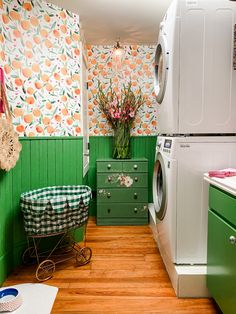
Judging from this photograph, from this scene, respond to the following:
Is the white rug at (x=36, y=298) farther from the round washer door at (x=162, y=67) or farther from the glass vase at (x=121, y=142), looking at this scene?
the glass vase at (x=121, y=142)

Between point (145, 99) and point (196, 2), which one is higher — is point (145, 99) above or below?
below

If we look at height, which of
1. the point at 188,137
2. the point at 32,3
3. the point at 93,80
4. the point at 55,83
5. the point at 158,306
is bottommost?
the point at 158,306

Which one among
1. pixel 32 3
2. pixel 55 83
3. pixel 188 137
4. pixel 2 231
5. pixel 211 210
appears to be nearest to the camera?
pixel 211 210

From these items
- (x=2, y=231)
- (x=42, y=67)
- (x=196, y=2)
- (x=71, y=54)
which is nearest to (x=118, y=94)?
(x=71, y=54)

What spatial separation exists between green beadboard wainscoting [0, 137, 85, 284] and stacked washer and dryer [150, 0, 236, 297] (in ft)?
3.71

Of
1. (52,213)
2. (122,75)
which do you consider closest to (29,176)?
(52,213)

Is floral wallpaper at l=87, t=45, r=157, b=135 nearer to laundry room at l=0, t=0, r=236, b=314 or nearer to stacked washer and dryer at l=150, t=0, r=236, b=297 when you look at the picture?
laundry room at l=0, t=0, r=236, b=314

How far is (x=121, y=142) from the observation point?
344cm

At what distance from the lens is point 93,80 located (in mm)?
3611

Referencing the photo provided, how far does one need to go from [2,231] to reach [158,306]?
126 centimetres

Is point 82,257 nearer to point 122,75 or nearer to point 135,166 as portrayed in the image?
point 135,166

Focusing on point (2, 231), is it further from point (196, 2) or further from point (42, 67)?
point (196, 2)

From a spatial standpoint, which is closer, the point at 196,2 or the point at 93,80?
the point at 196,2

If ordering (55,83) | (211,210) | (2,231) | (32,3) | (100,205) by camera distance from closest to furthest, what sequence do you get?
1. (211,210)
2. (2,231)
3. (32,3)
4. (55,83)
5. (100,205)
